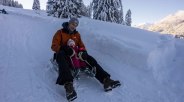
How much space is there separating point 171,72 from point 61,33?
10.5ft

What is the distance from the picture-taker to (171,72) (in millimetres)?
7660

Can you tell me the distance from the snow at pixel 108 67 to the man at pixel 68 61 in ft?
0.89

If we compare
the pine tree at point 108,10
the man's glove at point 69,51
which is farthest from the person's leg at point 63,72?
the pine tree at point 108,10

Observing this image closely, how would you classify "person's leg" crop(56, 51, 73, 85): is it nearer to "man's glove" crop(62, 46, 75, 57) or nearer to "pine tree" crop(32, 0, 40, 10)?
"man's glove" crop(62, 46, 75, 57)

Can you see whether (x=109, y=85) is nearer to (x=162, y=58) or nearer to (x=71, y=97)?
(x=71, y=97)

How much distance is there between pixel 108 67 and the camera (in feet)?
26.3

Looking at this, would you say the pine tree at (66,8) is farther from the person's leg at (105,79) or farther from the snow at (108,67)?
the person's leg at (105,79)

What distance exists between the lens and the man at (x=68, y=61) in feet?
19.7

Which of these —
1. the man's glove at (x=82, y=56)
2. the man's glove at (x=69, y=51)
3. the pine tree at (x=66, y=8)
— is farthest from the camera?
the pine tree at (x=66, y=8)

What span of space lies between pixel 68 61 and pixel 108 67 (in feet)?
5.53

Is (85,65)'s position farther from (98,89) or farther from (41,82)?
(41,82)

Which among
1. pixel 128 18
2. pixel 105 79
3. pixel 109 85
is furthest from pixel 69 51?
pixel 128 18

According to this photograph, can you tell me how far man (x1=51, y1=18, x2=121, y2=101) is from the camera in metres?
6.01

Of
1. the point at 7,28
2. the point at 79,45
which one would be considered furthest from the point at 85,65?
the point at 7,28
